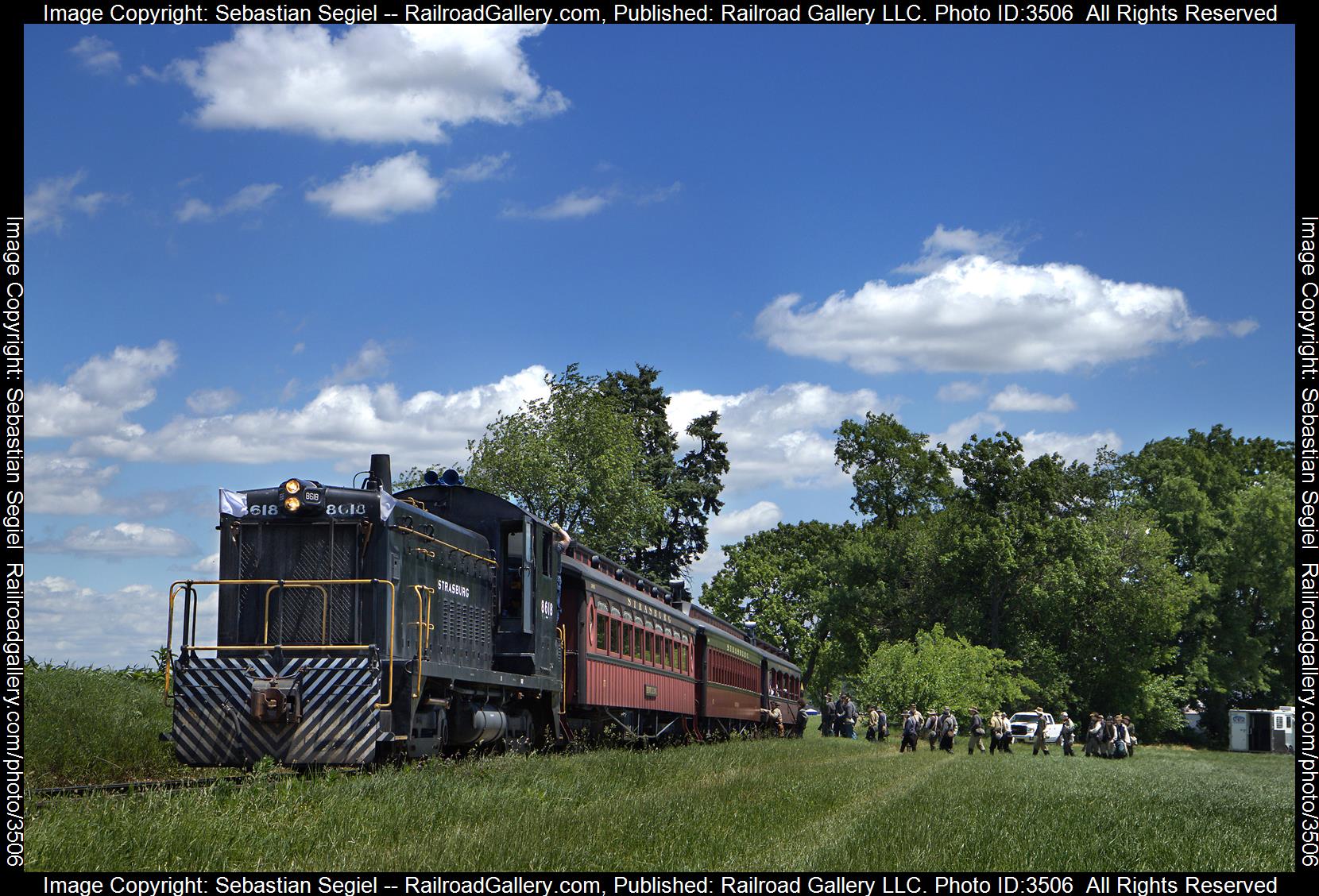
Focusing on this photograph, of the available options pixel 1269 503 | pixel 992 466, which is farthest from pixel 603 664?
pixel 992 466

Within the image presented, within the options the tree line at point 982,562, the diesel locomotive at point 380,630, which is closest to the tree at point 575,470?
the tree line at point 982,562

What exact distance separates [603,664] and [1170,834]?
545 inches

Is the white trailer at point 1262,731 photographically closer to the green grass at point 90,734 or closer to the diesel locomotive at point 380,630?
the diesel locomotive at point 380,630

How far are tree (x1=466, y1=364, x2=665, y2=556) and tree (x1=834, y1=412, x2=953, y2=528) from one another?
1802 centimetres

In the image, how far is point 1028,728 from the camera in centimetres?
6662

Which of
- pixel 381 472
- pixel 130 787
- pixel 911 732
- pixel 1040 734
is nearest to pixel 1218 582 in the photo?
pixel 1040 734

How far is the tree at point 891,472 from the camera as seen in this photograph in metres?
77.8

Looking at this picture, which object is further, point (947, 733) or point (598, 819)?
point (947, 733)

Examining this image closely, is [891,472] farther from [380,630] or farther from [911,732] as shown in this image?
[380,630]

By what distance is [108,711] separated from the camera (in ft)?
66.7

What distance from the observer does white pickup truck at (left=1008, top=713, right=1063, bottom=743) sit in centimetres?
6398

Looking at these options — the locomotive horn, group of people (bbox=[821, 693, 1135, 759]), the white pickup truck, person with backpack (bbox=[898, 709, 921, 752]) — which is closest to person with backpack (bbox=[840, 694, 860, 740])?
group of people (bbox=[821, 693, 1135, 759])

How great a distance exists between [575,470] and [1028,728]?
2820 cm

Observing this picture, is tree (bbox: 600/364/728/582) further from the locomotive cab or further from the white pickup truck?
the locomotive cab
